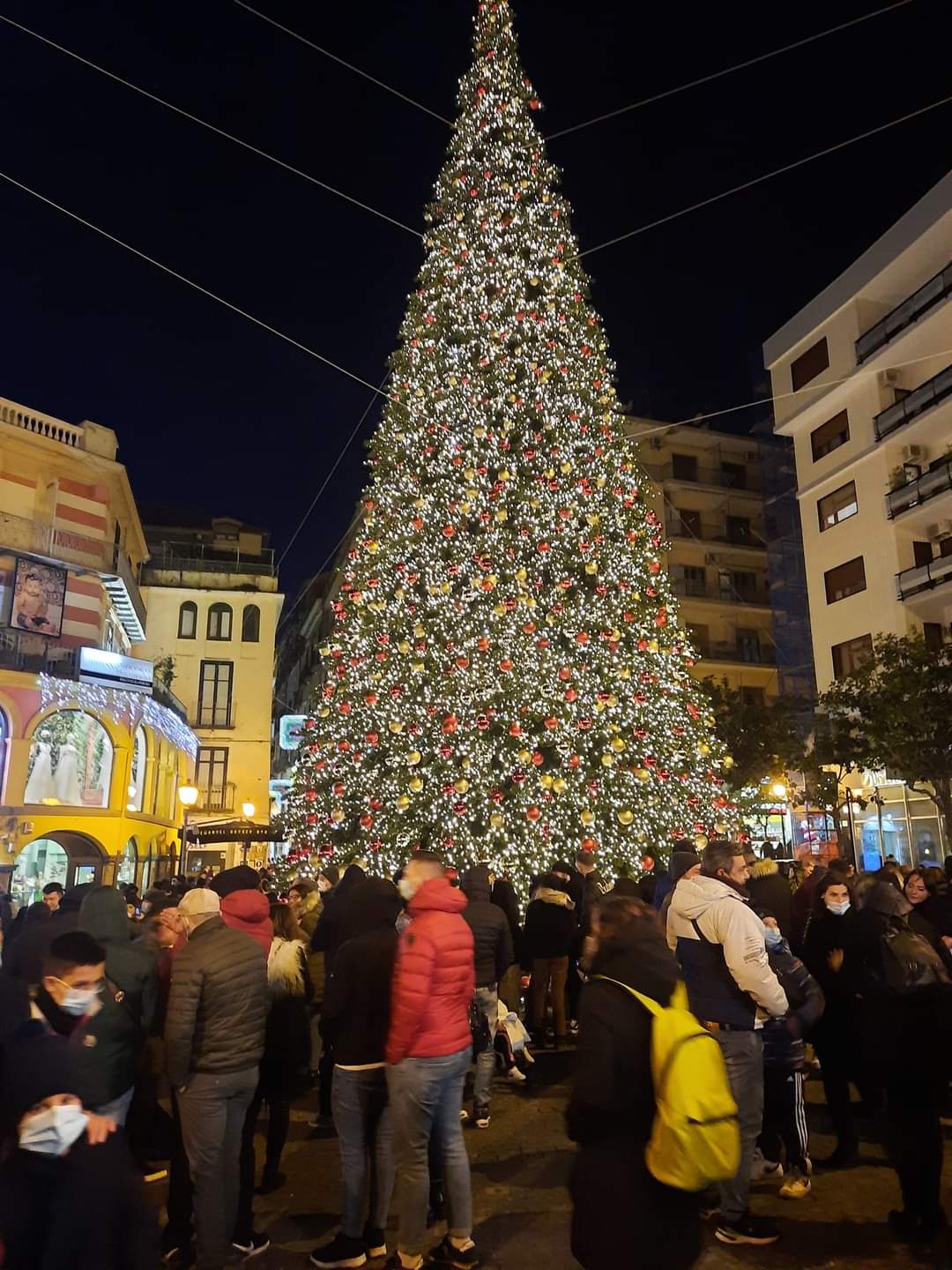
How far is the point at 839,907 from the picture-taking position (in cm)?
598

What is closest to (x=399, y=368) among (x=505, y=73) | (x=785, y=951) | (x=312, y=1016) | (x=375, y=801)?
(x=505, y=73)

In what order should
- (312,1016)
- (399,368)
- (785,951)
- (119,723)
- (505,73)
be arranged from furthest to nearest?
1. (119,723)
2. (505,73)
3. (399,368)
4. (312,1016)
5. (785,951)

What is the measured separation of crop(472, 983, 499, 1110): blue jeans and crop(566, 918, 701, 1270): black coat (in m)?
3.79

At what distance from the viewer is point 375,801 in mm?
12461

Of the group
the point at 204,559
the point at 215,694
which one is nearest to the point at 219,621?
the point at 215,694

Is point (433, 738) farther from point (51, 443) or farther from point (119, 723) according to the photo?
point (51, 443)

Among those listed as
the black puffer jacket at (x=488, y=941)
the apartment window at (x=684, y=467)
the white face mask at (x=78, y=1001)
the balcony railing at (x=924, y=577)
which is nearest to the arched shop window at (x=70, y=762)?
the black puffer jacket at (x=488, y=941)

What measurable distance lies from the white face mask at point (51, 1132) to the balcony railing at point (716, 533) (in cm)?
3644

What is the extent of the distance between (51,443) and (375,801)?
16399mm

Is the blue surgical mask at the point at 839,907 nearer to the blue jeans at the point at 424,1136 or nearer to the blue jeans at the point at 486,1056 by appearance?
the blue jeans at the point at 486,1056

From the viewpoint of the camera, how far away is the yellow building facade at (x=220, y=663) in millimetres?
36500

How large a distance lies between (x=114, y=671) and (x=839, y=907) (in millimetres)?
20133

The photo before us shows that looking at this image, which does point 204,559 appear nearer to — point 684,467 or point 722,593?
point 684,467

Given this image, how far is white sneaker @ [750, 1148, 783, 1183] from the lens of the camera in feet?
17.9
